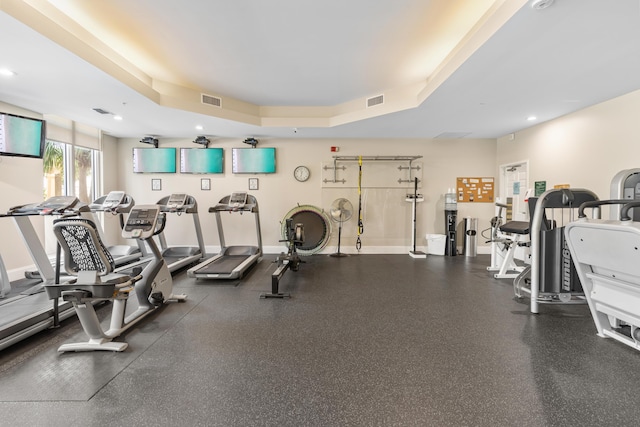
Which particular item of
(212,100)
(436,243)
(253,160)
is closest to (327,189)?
(253,160)

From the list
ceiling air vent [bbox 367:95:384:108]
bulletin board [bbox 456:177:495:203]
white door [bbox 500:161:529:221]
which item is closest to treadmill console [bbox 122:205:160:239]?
ceiling air vent [bbox 367:95:384:108]

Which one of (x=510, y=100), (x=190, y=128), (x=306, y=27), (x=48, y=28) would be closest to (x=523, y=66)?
(x=510, y=100)

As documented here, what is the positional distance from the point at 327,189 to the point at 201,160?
10.0 feet

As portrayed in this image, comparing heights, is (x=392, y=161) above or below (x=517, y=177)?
above

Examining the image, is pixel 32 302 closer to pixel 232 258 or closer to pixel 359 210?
pixel 232 258

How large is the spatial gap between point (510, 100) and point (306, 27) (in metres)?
3.11

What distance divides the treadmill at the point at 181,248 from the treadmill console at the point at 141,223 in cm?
171

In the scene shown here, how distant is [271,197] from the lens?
22.0 ft

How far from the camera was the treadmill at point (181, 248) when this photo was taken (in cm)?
509

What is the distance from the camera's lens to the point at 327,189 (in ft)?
22.0

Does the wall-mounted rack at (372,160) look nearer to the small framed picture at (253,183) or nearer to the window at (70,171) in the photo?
the small framed picture at (253,183)

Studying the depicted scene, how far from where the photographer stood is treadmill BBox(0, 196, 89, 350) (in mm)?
2521

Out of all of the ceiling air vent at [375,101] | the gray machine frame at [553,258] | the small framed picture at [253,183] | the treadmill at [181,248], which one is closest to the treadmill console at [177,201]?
the treadmill at [181,248]

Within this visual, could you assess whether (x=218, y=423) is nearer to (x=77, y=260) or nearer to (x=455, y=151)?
(x=77, y=260)
